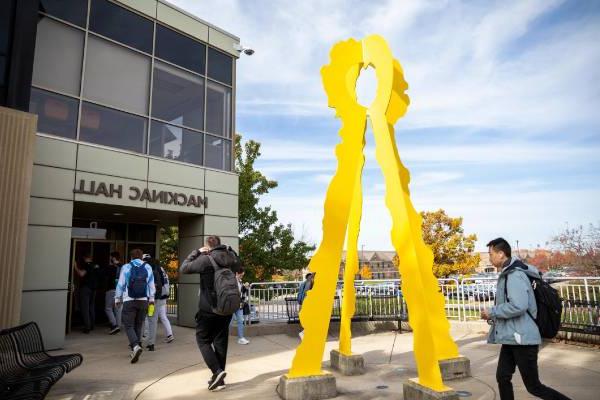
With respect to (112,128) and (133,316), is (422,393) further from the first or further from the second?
(112,128)

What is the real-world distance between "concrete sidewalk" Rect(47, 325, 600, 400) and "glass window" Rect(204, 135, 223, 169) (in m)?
4.80

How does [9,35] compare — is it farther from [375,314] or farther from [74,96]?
A: [375,314]

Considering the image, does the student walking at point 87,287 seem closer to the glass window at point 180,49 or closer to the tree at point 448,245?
the glass window at point 180,49

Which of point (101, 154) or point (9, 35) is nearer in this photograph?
point (9, 35)

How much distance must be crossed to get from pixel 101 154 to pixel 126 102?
5.77 feet

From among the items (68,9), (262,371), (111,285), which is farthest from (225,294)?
(68,9)

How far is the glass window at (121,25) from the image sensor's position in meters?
9.95

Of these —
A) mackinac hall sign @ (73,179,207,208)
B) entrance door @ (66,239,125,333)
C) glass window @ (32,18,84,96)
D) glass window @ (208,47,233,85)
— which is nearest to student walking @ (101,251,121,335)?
entrance door @ (66,239,125,333)

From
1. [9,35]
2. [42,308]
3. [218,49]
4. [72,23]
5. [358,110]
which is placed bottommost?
[42,308]

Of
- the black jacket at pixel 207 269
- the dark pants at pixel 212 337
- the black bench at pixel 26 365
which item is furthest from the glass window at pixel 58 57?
the dark pants at pixel 212 337

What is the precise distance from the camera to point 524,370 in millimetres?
3482

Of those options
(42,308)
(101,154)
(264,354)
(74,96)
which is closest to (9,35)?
(74,96)

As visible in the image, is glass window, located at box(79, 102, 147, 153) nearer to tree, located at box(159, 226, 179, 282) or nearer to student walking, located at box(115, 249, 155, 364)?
student walking, located at box(115, 249, 155, 364)

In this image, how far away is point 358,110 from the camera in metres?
5.47
